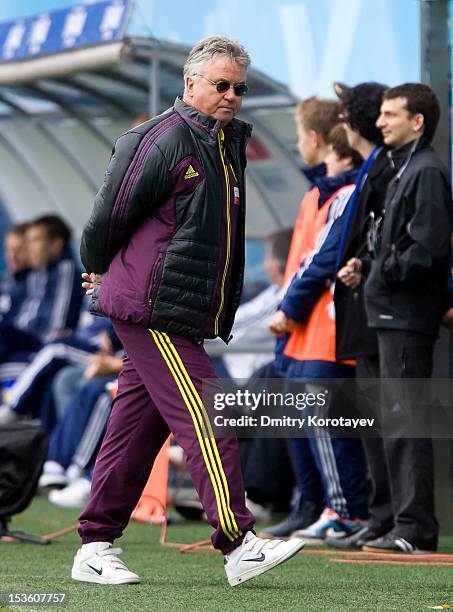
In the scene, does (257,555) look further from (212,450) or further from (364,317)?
(364,317)

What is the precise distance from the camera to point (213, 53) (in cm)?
425

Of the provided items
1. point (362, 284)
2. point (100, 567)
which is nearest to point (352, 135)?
point (362, 284)

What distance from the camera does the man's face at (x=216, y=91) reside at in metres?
4.24

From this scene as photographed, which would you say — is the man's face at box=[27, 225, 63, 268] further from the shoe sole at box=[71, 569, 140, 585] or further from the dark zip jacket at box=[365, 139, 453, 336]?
the shoe sole at box=[71, 569, 140, 585]

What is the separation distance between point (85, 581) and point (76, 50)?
5126 millimetres

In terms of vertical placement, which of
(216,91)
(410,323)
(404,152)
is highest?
(216,91)

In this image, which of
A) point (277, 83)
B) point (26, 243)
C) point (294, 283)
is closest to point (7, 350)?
point (26, 243)

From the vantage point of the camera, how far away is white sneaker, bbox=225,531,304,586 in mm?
4117

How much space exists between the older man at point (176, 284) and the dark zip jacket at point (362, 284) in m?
1.30

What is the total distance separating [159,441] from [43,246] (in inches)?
205

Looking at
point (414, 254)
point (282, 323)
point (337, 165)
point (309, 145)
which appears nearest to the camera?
point (414, 254)

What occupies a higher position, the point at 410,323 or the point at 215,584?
the point at 410,323

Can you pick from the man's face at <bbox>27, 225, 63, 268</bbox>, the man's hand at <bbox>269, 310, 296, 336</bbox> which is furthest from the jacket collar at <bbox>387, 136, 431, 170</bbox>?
the man's face at <bbox>27, 225, 63, 268</bbox>

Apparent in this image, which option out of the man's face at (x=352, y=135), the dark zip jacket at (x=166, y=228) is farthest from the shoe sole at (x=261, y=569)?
the man's face at (x=352, y=135)
